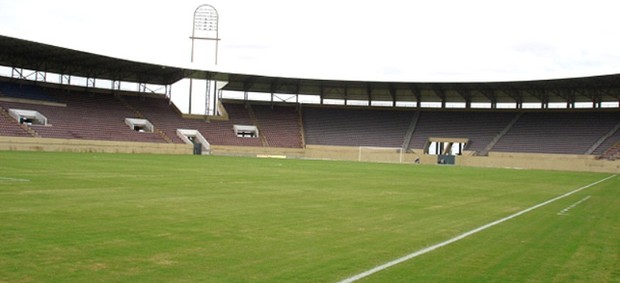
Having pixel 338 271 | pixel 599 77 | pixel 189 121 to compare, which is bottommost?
pixel 338 271

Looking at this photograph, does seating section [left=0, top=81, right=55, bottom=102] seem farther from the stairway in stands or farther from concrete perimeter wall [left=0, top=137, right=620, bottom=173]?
concrete perimeter wall [left=0, top=137, right=620, bottom=173]

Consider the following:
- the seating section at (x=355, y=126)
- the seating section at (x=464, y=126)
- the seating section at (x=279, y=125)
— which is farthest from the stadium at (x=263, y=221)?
the seating section at (x=355, y=126)

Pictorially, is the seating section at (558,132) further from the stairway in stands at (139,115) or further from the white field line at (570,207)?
the white field line at (570,207)

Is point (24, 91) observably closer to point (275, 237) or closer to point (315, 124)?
point (315, 124)

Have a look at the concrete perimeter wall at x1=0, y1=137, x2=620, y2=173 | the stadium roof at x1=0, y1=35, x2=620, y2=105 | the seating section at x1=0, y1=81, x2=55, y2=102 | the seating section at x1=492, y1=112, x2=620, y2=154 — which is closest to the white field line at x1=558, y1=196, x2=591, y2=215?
the stadium roof at x1=0, y1=35, x2=620, y2=105

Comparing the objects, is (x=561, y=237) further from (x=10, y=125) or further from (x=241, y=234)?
(x=10, y=125)

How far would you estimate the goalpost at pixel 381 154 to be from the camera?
71.6m

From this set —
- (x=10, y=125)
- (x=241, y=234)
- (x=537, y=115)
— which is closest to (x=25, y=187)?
(x=241, y=234)

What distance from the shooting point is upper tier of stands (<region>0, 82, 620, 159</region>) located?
61.3m

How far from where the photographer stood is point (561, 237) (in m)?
12.6

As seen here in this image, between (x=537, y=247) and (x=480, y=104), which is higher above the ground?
(x=480, y=104)

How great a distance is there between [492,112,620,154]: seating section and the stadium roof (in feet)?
8.16

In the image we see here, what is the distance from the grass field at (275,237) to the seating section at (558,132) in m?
49.3

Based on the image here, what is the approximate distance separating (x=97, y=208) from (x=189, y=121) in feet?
Result: 205
